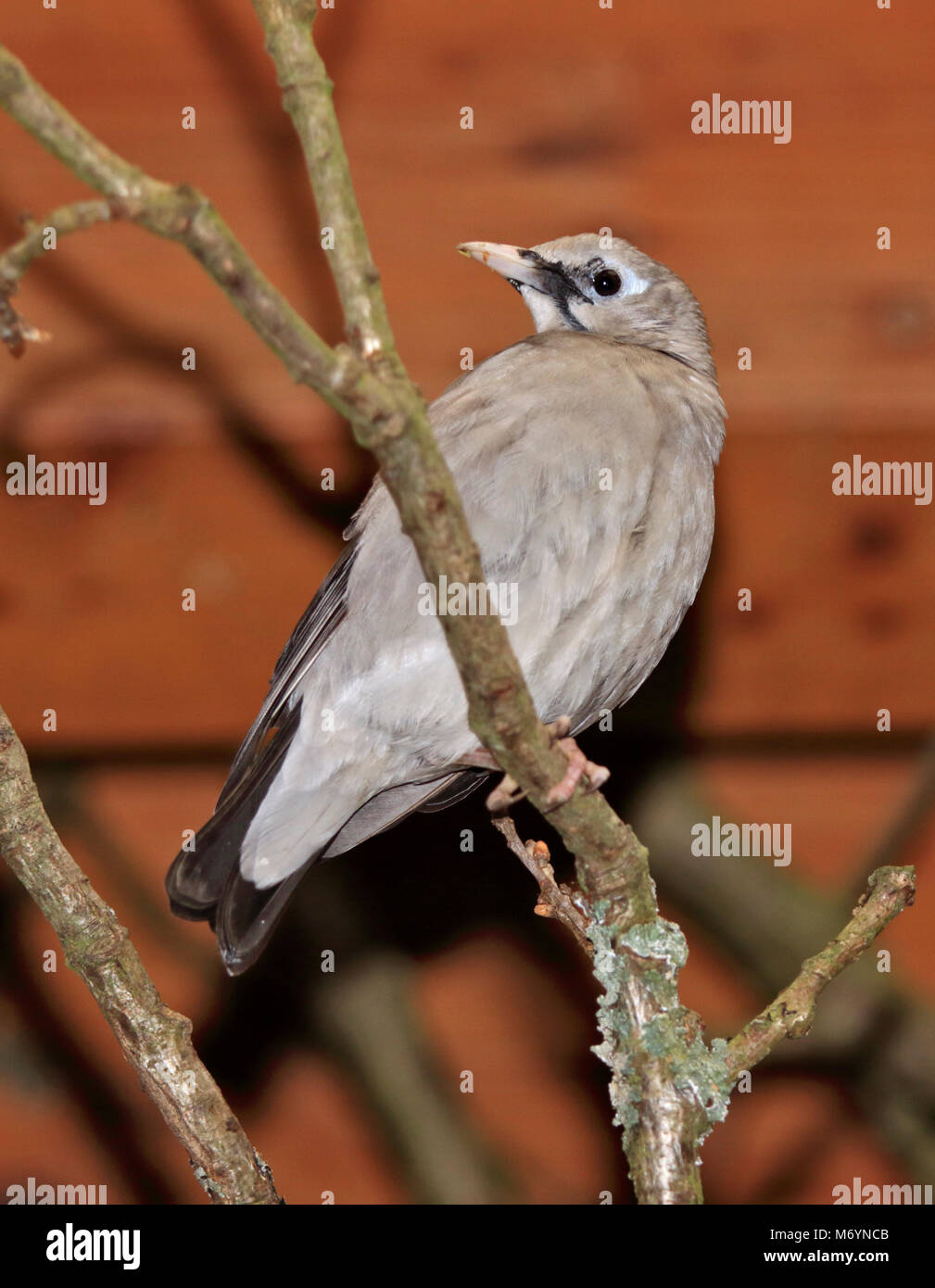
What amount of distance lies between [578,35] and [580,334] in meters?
0.52

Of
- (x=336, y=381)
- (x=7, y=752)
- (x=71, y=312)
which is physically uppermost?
(x=71, y=312)

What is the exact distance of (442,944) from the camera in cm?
320

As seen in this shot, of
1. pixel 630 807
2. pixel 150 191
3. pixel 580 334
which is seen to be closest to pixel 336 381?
pixel 150 191

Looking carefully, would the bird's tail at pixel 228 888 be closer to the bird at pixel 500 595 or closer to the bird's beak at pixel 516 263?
the bird at pixel 500 595

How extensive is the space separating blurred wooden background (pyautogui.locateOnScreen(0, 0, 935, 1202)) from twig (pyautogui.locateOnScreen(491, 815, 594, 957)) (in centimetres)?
61

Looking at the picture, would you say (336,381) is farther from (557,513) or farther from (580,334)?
(580,334)

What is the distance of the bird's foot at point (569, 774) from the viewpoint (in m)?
1.47

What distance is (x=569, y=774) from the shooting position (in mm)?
1477

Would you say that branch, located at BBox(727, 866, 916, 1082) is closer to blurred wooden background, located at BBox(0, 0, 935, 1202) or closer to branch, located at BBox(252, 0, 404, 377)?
blurred wooden background, located at BBox(0, 0, 935, 1202)
